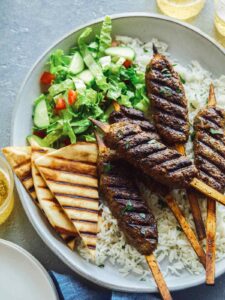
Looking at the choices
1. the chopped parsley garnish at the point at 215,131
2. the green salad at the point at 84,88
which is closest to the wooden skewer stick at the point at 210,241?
the chopped parsley garnish at the point at 215,131

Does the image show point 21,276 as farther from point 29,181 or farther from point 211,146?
point 211,146

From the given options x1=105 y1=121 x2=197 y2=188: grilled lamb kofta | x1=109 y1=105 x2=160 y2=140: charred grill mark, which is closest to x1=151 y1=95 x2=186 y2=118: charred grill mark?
x1=109 y1=105 x2=160 y2=140: charred grill mark

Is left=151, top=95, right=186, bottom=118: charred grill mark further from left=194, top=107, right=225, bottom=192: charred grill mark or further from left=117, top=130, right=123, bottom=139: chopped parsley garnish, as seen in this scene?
left=117, top=130, right=123, bottom=139: chopped parsley garnish

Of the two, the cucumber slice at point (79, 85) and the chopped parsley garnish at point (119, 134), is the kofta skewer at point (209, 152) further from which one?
Answer: the cucumber slice at point (79, 85)

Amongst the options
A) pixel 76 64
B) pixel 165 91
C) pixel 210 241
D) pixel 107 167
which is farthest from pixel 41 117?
pixel 210 241

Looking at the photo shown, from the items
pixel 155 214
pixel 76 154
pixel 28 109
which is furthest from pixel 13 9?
pixel 155 214

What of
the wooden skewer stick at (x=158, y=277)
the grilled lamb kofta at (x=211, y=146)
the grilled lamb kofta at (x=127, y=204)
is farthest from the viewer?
the grilled lamb kofta at (x=211, y=146)
